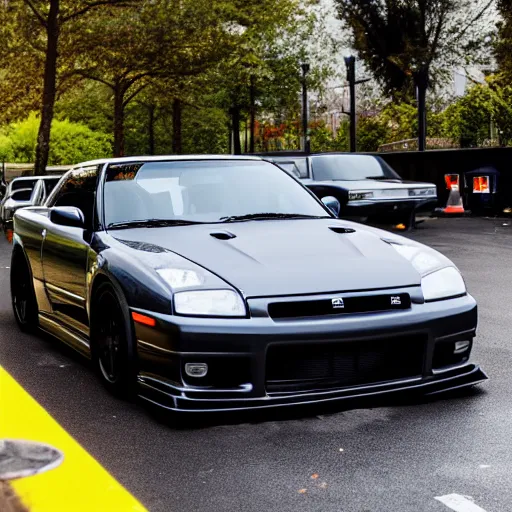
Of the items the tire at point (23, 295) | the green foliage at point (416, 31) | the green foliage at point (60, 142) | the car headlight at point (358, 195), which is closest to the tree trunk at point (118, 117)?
the green foliage at point (416, 31)

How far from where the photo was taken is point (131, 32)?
32250mm

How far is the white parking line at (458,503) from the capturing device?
3.64 metres

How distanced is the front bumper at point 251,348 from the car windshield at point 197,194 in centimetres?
123

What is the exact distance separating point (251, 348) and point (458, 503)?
1.36m

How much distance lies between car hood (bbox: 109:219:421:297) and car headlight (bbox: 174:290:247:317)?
73 millimetres

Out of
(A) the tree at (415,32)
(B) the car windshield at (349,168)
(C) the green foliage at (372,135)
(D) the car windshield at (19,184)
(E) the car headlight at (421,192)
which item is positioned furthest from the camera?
(C) the green foliage at (372,135)

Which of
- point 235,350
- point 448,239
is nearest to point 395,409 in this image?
point 235,350

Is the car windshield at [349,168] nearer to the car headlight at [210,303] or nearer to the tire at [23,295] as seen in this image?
the tire at [23,295]

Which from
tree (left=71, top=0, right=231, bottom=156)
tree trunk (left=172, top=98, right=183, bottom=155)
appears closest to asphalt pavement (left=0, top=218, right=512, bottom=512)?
tree (left=71, top=0, right=231, bottom=156)

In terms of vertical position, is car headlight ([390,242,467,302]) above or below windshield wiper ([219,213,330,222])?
below

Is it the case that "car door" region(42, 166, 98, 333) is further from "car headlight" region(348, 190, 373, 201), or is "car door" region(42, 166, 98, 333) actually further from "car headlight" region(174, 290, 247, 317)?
"car headlight" region(348, 190, 373, 201)

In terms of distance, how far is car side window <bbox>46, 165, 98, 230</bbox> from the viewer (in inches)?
250

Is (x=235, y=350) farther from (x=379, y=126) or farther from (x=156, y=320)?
(x=379, y=126)

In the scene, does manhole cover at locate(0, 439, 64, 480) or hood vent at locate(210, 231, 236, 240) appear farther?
hood vent at locate(210, 231, 236, 240)
